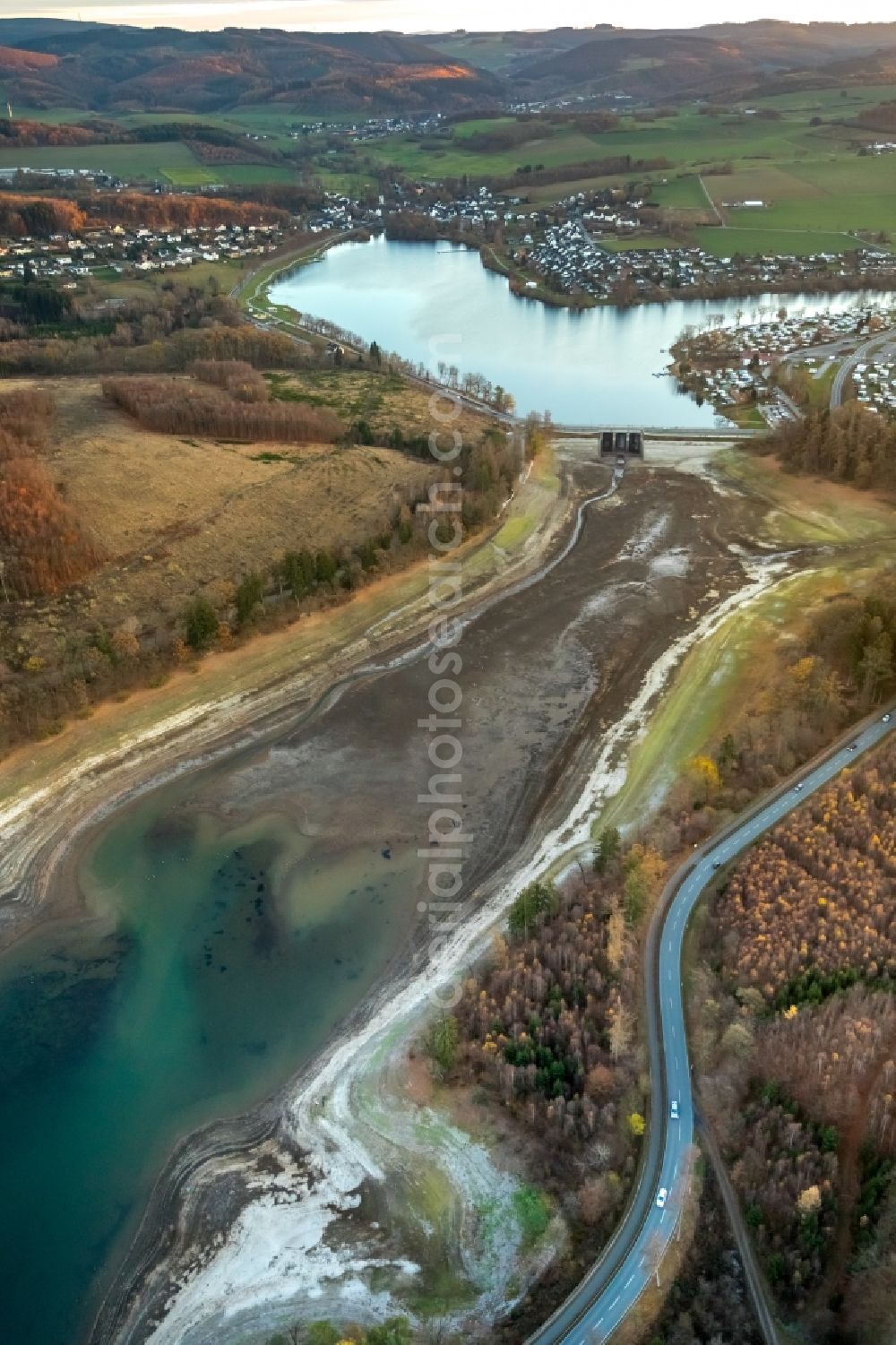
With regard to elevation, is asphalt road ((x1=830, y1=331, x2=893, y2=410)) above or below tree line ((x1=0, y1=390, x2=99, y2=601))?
above

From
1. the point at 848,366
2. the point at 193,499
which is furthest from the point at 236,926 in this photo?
the point at 848,366

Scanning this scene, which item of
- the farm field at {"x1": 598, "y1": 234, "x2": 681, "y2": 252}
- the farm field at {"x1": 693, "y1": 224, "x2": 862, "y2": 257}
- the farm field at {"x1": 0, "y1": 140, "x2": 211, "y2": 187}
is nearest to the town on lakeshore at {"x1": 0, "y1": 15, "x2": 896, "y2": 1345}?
the farm field at {"x1": 693, "y1": 224, "x2": 862, "y2": 257}

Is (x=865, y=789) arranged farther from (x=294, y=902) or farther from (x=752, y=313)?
(x=752, y=313)

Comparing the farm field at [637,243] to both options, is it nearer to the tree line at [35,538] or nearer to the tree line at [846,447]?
the tree line at [846,447]

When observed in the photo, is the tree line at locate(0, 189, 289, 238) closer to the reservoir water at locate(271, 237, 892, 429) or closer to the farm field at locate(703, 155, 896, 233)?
the reservoir water at locate(271, 237, 892, 429)

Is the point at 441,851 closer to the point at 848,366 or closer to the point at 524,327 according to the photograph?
the point at 848,366

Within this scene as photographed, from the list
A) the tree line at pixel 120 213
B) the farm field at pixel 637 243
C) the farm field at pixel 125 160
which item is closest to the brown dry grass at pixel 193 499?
the tree line at pixel 120 213
